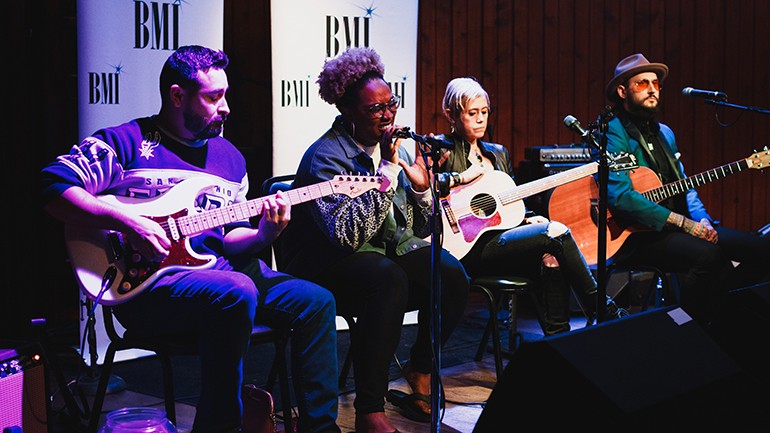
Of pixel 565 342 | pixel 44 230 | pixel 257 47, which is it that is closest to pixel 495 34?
pixel 257 47

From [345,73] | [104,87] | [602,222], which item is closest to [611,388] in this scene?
[602,222]

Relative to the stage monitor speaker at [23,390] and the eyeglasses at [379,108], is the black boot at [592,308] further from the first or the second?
the stage monitor speaker at [23,390]

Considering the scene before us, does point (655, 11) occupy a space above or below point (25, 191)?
above

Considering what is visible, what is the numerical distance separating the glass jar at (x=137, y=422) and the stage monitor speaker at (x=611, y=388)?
3.91 feet

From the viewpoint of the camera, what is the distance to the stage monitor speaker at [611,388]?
2.01 m

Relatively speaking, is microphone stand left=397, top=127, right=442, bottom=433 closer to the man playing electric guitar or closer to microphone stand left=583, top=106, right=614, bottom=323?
the man playing electric guitar

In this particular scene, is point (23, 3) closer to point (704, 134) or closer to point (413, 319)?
point (413, 319)

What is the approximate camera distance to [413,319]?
17.4ft

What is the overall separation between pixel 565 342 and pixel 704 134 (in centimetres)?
533

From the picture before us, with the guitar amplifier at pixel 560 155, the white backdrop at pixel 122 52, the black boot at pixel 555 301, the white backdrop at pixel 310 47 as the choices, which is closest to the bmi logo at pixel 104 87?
the white backdrop at pixel 122 52

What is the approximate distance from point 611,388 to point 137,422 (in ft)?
5.08

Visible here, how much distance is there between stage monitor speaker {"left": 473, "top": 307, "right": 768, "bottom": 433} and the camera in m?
2.01

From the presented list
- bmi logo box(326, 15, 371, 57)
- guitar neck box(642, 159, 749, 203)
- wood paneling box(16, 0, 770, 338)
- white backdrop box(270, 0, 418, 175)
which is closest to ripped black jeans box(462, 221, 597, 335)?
guitar neck box(642, 159, 749, 203)

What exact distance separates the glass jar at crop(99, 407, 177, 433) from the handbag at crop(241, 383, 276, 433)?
282 mm
